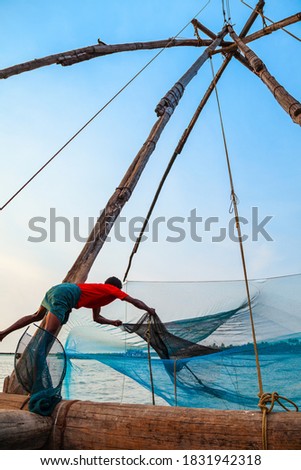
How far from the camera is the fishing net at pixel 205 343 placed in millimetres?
3287

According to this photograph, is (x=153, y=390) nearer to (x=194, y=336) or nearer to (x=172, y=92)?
(x=194, y=336)

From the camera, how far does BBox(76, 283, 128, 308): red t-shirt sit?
2.98 m

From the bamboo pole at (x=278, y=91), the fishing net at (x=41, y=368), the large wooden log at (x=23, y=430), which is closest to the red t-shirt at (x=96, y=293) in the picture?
the fishing net at (x=41, y=368)

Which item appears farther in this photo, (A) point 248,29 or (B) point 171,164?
(A) point 248,29

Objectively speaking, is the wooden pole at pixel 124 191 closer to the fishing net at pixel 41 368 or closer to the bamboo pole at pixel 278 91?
the bamboo pole at pixel 278 91

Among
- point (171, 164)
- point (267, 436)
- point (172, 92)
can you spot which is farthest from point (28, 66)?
point (267, 436)

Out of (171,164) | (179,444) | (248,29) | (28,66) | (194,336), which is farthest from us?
(248,29)

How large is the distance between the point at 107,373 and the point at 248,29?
18.9 feet

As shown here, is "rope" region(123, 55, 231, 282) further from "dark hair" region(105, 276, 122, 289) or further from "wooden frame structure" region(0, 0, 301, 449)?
"dark hair" region(105, 276, 122, 289)

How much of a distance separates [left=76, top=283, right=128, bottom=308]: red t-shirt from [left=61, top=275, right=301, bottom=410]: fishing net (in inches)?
28.7

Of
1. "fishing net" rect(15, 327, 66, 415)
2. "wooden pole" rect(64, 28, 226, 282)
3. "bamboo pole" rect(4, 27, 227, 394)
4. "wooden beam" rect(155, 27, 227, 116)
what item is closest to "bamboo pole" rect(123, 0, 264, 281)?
"wooden beam" rect(155, 27, 227, 116)

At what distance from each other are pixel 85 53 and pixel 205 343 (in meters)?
3.63

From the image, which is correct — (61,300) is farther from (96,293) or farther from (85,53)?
(85,53)
